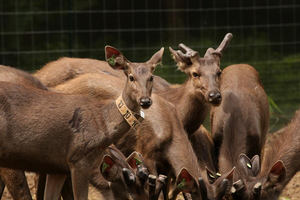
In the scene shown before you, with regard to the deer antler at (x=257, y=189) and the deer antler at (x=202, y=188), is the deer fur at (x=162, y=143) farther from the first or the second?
the deer antler at (x=257, y=189)

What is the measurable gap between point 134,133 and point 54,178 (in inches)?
47.7

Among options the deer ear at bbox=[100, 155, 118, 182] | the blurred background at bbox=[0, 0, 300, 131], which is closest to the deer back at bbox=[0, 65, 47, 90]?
the deer ear at bbox=[100, 155, 118, 182]

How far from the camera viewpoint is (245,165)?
761cm

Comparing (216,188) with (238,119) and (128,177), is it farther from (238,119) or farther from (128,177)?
(238,119)

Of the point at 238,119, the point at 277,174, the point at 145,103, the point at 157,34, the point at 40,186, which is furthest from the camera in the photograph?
the point at 157,34

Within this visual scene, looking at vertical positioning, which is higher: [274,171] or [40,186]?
[274,171]

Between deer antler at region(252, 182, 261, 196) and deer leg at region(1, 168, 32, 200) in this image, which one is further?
deer leg at region(1, 168, 32, 200)

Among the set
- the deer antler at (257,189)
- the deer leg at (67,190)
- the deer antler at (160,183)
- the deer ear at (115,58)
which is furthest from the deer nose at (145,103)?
the deer leg at (67,190)

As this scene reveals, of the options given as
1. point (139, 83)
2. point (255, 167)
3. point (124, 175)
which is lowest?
point (255, 167)

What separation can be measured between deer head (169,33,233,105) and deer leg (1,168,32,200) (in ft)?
7.88

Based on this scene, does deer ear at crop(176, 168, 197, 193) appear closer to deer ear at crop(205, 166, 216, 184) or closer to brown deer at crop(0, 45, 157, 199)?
deer ear at crop(205, 166, 216, 184)

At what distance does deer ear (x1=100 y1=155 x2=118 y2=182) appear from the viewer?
23.4 ft

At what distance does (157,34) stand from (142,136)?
10.2 m

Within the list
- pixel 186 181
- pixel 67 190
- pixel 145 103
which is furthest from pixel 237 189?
pixel 67 190
